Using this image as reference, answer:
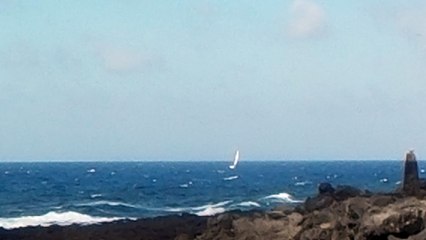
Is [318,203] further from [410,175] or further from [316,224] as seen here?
[316,224]

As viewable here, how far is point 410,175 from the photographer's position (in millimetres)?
27719

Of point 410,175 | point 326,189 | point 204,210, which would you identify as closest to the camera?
point 410,175

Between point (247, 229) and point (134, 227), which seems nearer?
point (247, 229)

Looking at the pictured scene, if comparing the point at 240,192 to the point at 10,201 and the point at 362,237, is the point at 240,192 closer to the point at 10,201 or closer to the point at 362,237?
the point at 10,201

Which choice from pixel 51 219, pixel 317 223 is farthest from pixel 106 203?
pixel 317 223

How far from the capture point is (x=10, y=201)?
6519cm

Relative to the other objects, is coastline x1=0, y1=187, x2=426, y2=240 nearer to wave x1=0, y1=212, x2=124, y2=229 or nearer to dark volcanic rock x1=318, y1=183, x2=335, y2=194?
dark volcanic rock x1=318, y1=183, x2=335, y2=194

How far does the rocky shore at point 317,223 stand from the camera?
60.3 feet

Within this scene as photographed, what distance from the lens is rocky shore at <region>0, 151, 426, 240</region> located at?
18391 mm

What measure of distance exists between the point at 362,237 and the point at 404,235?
31.8 inches

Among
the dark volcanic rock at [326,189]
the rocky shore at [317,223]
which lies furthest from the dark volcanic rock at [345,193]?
the dark volcanic rock at [326,189]

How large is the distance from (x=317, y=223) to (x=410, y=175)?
7568 millimetres

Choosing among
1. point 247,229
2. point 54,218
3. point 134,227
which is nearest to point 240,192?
point 54,218

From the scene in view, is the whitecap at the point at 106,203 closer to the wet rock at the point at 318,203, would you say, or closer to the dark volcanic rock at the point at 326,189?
the dark volcanic rock at the point at 326,189
